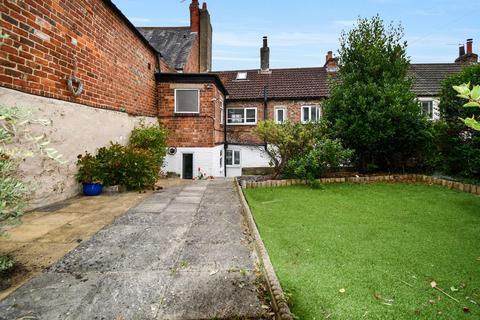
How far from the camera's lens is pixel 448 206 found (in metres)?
6.03

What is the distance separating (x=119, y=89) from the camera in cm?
937

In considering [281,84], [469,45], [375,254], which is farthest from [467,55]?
[375,254]

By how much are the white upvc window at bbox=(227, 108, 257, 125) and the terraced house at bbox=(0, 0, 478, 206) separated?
0.08 metres

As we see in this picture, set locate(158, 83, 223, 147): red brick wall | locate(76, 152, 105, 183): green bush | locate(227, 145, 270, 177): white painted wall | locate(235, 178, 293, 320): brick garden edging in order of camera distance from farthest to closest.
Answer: locate(227, 145, 270, 177): white painted wall → locate(158, 83, 223, 147): red brick wall → locate(76, 152, 105, 183): green bush → locate(235, 178, 293, 320): brick garden edging

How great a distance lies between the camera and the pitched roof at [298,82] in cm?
1984

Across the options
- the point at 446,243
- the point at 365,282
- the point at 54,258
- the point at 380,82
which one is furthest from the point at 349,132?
the point at 54,258

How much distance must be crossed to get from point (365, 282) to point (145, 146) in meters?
8.90

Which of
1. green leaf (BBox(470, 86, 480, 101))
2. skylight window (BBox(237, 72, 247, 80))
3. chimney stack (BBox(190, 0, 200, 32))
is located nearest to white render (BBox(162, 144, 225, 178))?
skylight window (BBox(237, 72, 247, 80))

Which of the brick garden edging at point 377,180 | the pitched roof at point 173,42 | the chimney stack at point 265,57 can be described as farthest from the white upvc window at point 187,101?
the chimney stack at point 265,57

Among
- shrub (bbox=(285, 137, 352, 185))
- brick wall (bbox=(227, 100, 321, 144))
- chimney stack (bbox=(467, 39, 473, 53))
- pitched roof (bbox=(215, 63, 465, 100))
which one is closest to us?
shrub (bbox=(285, 137, 352, 185))

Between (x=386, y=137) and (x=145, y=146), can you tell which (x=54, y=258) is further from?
(x=386, y=137)

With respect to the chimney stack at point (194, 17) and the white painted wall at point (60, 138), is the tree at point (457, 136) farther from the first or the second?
the chimney stack at point (194, 17)

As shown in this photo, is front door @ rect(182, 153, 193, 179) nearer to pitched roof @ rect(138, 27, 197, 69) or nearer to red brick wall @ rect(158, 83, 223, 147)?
red brick wall @ rect(158, 83, 223, 147)

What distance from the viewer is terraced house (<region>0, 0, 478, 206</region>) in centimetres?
536
